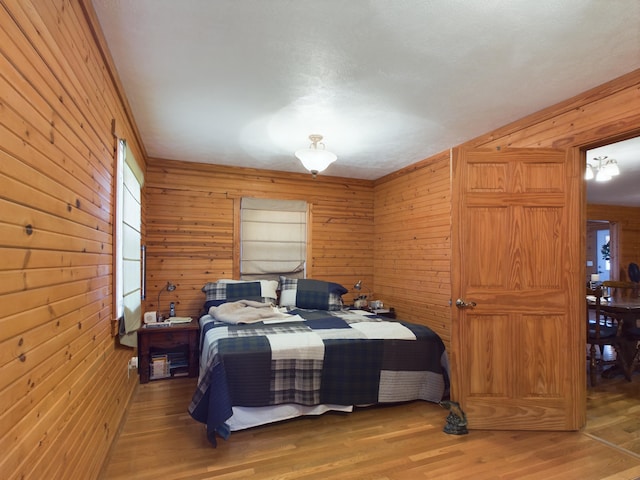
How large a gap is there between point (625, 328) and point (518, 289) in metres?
2.28

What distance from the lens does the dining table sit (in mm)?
3725

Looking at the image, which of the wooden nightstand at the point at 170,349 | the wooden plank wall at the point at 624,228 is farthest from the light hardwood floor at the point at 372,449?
the wooden plank wall at the point at 624,228

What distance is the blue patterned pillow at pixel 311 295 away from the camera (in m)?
4.29

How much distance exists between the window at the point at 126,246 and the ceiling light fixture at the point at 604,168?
429cm

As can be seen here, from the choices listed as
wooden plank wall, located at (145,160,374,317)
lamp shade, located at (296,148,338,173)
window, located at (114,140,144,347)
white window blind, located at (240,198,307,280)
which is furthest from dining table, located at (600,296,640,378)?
window, located at (114,140,144,347)

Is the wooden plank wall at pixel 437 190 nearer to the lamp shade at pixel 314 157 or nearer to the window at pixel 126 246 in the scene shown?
the lamp shade at pixel 314 157

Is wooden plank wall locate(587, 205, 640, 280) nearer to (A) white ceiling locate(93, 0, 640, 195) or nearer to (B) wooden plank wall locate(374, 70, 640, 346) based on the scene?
(B) wooden plank wall locate(374, 70, 640, 346)

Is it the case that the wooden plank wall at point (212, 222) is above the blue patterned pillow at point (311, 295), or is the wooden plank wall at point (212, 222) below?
above

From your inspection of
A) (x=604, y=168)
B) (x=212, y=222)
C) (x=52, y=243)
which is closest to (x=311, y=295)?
(x=212, y=222)

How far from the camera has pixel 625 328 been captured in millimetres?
3936

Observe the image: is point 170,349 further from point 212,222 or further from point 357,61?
point 357,61

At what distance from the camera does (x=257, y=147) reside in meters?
3.87

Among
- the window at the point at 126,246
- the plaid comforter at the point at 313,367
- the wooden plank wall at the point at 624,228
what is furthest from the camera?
the wooden plank wall at the point at 624,228

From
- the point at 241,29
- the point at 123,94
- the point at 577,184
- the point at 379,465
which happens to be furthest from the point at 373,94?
the point at 379,465
